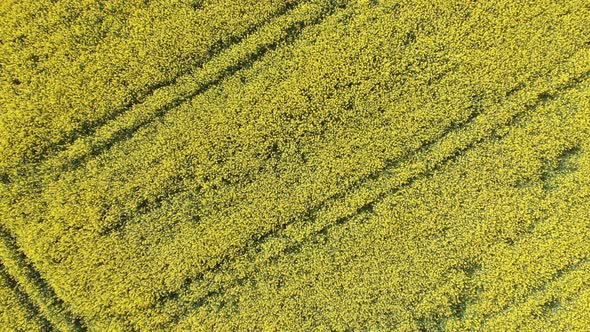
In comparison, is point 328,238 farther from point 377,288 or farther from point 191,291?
point 191,291

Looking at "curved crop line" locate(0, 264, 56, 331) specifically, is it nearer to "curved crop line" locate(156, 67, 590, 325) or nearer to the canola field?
the canola field

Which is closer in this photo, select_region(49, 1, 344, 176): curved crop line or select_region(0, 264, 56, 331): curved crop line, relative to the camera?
select_region(0, 264, 56, 331): curved crop line

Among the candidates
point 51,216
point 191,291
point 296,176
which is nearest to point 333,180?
point 296,176

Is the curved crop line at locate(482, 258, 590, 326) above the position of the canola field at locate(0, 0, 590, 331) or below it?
below

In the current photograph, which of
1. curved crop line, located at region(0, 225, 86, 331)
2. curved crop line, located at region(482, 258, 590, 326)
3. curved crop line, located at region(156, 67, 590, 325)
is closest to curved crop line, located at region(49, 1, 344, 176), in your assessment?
curved crop line, located at region(0, 225, 86, 331)

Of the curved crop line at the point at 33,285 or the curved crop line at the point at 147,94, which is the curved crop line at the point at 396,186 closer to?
the curved crop line at the point at 33,285

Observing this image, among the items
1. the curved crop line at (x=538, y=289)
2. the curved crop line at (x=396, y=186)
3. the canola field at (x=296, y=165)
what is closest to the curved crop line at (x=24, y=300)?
the canola field at (x=296, y=165)
